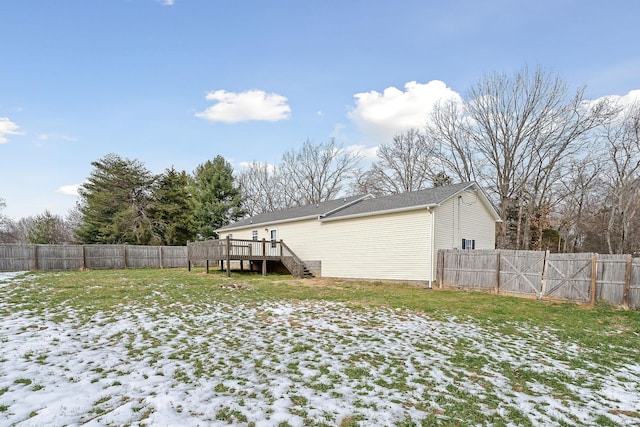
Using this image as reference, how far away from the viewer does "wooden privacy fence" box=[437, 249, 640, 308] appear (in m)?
9.29

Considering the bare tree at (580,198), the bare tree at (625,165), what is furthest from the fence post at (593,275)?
the bare tree at (580,198)

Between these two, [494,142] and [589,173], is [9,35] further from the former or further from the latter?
[589,173]

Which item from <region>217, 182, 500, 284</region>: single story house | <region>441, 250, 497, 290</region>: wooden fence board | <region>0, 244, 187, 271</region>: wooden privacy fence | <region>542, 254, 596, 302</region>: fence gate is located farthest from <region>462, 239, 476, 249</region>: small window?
<region>0, 244, 187, 271</region>: wooden privacy fence

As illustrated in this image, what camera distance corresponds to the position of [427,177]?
98.1ft

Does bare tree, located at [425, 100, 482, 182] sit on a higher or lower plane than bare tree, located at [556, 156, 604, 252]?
higher

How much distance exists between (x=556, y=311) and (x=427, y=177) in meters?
22.1

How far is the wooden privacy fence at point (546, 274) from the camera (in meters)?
9.29

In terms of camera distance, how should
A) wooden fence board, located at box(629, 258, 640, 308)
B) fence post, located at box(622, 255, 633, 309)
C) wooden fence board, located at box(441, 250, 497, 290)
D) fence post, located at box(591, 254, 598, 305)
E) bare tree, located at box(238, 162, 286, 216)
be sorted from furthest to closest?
bare tree, located at box(238, 162, 286, 216) < wooden fence board, located at box(441, 250, 497, 290) < fence post, located at box(591, 254, 598, 305) < fence post, located at box(622, 255, 633, 309) < wooden fence board, located at box(629, 258, 640, 308)

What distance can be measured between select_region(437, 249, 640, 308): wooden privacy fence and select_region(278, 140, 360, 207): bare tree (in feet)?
73.3

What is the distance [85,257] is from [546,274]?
75.8ft

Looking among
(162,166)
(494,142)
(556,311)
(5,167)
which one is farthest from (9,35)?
(494,142)

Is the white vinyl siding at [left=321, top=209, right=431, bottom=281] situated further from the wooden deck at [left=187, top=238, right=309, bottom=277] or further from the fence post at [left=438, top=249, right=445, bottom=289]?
the wooden deck at [left=187, top=238, right=309, bottom=277]

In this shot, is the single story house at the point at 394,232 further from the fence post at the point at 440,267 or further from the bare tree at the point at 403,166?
the bare tree at the point at 403,166

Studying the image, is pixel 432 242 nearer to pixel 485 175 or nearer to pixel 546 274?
pixel 546 274
